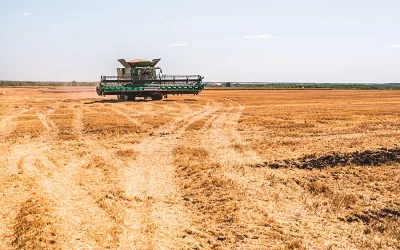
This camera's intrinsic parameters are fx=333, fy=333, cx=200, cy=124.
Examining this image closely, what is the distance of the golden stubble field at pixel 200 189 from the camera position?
6895mm

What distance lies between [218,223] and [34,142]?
11699 mm

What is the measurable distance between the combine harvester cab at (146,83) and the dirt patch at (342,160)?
88.1 ft

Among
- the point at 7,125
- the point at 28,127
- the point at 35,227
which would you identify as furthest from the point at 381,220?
the point at 7,125

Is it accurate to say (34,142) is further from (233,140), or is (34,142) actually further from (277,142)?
(277,142)

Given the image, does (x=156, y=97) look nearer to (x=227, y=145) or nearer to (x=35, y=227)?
(x=227, y=145)

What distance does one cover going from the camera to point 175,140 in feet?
54.3

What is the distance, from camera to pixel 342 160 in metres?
12.2

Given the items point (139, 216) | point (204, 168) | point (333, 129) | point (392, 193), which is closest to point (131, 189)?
point (139, 216)

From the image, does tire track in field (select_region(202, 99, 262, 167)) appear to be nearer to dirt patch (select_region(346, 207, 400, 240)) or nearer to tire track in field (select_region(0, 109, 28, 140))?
dirt patch (select_region(346, 207, 400, 240))

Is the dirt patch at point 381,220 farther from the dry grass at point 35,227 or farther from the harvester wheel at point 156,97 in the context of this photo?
the harvester wheel at point 156,97

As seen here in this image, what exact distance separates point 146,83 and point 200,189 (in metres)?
29.4

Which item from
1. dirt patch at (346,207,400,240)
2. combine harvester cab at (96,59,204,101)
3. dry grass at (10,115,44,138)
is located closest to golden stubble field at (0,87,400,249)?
dirt patch at (346,207,400,240)

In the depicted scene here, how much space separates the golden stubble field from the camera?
6895mm

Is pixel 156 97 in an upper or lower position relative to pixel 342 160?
upper
